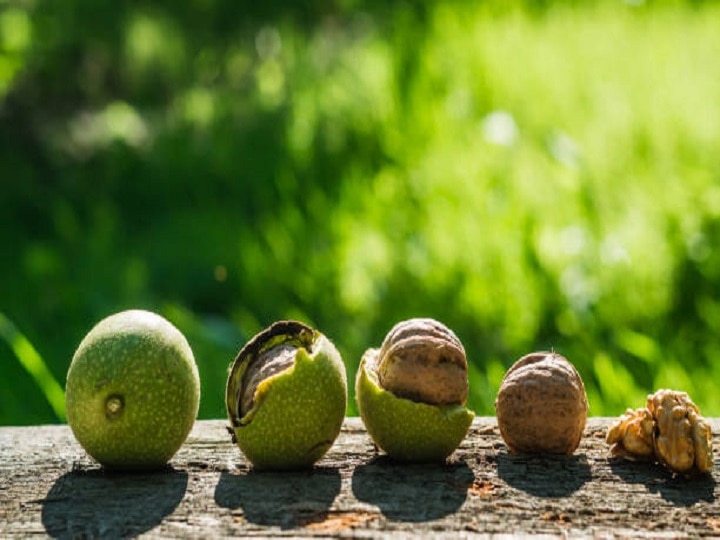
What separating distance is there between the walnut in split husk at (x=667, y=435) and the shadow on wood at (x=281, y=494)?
52 centimetres

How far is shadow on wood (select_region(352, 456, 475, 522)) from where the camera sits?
69.3 inches

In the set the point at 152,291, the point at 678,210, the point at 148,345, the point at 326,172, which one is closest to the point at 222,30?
the point at 326,172

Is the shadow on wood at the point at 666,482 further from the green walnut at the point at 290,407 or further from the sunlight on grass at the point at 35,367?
the sunlight on grass at the point at 35,367

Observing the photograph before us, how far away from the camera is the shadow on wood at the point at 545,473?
187 centimetres

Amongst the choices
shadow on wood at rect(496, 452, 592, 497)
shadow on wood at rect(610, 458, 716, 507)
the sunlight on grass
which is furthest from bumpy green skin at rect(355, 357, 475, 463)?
the sunlight on grass

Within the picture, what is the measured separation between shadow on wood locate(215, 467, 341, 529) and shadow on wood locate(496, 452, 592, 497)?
29cm

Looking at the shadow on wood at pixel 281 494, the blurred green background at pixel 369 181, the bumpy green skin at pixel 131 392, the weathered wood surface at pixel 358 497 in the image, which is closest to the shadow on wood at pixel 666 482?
the weathered wood surface at pixel 358 497

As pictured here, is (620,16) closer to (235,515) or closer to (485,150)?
(485,150)

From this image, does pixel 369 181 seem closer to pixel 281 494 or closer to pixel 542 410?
pixel 542 410

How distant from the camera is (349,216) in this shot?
16.1ft

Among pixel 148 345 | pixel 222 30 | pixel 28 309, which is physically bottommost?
pixel 28 309

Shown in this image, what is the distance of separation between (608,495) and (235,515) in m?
0.60

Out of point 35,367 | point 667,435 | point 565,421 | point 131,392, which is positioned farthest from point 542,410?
point 35,367

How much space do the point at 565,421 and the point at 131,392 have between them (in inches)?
29.2
